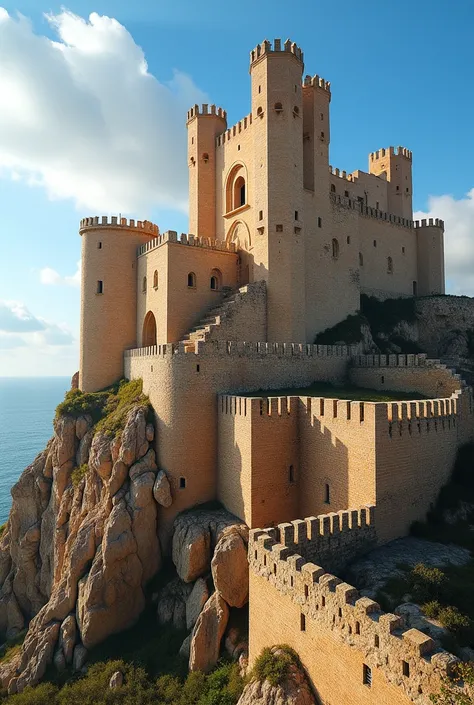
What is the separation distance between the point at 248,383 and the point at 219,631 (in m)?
12.2

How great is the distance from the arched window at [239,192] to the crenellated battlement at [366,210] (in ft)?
24.0

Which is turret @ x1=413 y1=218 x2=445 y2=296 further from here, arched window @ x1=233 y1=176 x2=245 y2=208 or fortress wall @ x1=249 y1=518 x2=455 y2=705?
fortress wall @ x1=249 y1=518 x2=455 y2=705

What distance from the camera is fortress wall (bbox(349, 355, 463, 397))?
24.8 meters

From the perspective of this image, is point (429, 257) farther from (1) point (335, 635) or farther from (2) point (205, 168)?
(1) point (335, 635)

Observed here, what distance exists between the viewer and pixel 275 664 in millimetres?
13359

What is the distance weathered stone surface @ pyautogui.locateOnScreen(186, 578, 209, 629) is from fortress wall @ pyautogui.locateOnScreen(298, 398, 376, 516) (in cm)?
580

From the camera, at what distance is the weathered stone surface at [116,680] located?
19531 millimetres

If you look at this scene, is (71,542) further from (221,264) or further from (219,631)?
(221,264)

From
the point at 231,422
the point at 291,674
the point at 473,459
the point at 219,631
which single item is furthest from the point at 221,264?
the point at 291,674

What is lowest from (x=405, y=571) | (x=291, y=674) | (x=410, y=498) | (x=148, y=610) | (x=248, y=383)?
(x=148, y=610)

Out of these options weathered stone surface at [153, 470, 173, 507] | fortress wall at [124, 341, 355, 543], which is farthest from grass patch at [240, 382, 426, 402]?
weathered stone surface at [153, 470, 173, 507]

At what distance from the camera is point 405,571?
15883 millimetres

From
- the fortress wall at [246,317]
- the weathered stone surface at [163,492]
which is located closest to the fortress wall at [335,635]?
the weathered stone surface at [163,492]

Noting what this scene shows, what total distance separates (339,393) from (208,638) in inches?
547
